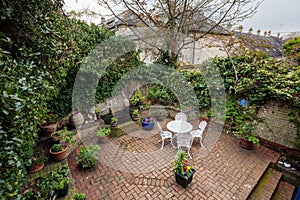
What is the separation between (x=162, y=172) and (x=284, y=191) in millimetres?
2977

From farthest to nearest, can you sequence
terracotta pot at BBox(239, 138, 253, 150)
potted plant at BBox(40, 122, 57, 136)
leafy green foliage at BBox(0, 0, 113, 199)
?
potted plant at BBox(40, 122, 57, 136) → terracotta pot at BBox(239, 138, 253, 150) → leafy green foliage at BBox(0, 0, 113, 199)

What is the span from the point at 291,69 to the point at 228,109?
6.34 ft

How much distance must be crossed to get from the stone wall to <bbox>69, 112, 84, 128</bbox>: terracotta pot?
19.6 ft

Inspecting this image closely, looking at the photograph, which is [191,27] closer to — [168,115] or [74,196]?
[168,115]

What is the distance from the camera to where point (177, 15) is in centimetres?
536

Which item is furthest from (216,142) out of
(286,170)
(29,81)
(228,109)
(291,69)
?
(29,81)

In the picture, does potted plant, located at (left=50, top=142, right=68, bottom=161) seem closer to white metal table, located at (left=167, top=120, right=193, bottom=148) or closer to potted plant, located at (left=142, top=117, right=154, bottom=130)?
potted plant, located at (left=142, top=117, right=154, bottom=130)

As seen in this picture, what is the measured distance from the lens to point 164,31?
5934 mm

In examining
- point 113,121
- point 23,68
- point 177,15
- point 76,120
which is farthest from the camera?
point 177,15

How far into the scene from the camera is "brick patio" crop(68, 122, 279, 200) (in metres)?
2.75

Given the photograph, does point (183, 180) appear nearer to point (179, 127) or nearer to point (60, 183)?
point (179, 127)

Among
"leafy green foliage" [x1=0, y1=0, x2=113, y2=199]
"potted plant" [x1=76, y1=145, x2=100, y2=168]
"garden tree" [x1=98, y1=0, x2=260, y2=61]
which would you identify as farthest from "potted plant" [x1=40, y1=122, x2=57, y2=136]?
"garden tree" [x1=98, y1=0, x2=260, y2=61]

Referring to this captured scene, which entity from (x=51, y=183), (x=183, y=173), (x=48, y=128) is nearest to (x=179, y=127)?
(x=183, y=173)

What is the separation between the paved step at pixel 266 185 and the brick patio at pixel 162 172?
0.16 metres
